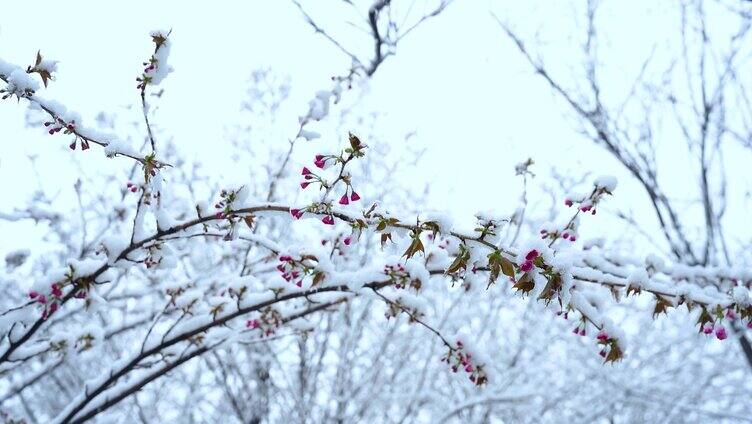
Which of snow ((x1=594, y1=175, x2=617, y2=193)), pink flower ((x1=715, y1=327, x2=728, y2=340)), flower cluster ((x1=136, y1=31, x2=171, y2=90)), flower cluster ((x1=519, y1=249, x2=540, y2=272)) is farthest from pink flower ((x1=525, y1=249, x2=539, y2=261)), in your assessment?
flower cluster ((x1=136, y1=31, x2=171, y2=90))

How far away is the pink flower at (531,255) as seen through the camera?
1456mm

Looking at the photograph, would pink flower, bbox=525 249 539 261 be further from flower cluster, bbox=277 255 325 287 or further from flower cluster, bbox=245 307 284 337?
flower cluster, bbox=245 307 284 337

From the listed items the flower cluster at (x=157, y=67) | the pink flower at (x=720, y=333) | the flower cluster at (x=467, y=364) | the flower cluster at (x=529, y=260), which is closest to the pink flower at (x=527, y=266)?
the flower cluster at (x=529, y=260)

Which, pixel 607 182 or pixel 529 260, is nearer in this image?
pixel 529 260

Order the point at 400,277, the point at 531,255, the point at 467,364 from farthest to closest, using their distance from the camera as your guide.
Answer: the point at 467,364
the point at 400,277
the point at 531,255

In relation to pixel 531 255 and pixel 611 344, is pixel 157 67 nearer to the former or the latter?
pixel 531 255

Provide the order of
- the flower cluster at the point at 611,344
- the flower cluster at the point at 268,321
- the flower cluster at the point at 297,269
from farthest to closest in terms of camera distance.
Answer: the flower cluster at the point at 268,321 < the flower cluster at the point at 297,269 < the flower cluster at the point at 611,344

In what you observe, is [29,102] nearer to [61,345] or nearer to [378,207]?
[378,207]

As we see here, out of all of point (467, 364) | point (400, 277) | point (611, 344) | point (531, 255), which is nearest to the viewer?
point (531, 255)

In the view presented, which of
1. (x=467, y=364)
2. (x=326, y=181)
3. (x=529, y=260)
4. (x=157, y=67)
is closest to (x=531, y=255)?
(x=529, y=260)

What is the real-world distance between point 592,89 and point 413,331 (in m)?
3.09

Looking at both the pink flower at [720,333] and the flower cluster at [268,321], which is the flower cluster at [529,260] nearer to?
the pink flower at [720,333]

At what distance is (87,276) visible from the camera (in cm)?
205

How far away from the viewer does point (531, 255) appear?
4.78 feet
